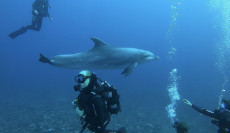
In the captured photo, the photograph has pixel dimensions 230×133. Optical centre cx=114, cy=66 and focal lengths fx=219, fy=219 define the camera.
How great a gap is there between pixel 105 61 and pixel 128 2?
15294 centimetres

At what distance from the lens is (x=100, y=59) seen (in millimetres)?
9266

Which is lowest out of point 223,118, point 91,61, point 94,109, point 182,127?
point 94,109

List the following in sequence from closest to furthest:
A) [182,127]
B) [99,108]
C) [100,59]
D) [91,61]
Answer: [99,108], [182,127], [91,61], [100,59]

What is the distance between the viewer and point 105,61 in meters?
9.34

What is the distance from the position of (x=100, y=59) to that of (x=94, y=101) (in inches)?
194

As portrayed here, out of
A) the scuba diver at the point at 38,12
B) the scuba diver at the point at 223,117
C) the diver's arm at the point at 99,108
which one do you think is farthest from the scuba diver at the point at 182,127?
the scuba diver at the point at 38,12

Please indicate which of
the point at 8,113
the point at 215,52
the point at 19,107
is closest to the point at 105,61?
the point at 8,113

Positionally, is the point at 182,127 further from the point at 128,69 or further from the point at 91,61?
the point at 91,61

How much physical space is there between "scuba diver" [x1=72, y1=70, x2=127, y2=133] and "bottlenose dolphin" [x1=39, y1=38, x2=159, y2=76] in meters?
4.18

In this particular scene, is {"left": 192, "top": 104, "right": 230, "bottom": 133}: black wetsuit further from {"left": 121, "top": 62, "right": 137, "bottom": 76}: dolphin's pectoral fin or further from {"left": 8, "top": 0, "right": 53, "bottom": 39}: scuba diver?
{"left": 8, "top": 0, "right": 53, "bottom": 39}: scuba diver

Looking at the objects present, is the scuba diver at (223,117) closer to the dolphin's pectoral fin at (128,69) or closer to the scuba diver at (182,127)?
the scuba diver at (182,127)

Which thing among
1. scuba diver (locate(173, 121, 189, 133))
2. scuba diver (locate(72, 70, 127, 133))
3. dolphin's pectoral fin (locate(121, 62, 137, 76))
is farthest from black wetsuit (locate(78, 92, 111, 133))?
dolphin's pectoral fin (locate(121, 62, 137, 76))

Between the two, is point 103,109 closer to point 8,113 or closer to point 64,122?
point 64,122

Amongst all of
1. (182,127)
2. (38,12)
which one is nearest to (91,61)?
(182,127)
